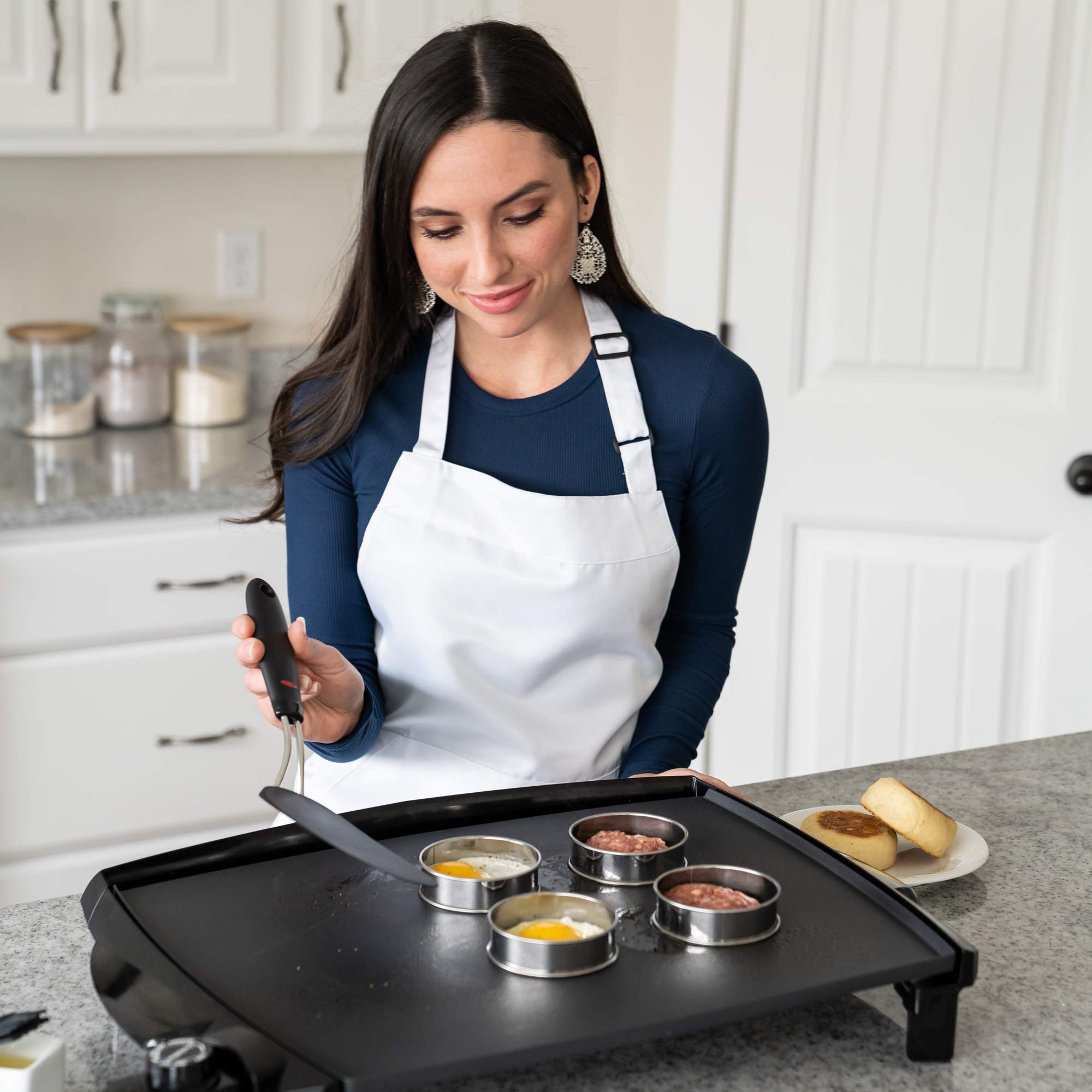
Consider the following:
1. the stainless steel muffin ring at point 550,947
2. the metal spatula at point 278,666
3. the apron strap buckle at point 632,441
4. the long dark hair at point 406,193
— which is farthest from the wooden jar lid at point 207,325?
the stainless steel muffin ring at point 550,947

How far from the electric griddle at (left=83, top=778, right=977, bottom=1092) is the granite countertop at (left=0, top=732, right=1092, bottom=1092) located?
42 millimetres

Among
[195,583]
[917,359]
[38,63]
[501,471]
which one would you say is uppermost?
[38,63]

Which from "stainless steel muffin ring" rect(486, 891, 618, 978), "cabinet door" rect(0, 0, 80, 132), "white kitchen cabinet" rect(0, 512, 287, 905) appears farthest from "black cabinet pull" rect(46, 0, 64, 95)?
"stainless steel muffin ring" rect(486, 891, 618, 978)

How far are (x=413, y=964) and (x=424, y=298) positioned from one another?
78cm

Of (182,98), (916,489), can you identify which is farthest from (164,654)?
(916,489)

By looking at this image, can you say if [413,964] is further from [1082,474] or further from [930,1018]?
[1082,474]

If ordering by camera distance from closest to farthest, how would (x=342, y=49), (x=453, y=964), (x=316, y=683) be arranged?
1. (x=453, y=964)
2. (x=316, y=683)
3. (x=342, y=49)

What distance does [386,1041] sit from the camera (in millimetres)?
714

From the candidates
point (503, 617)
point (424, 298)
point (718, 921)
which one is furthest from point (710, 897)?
point (424, 298)

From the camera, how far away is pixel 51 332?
2.51 metres

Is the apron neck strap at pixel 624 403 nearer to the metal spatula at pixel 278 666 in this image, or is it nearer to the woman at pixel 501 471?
the woman at pixel 501 471

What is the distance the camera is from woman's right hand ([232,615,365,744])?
1.02 meters

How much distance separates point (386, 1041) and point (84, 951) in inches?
12.3

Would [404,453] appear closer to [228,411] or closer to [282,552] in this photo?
[282,552]
